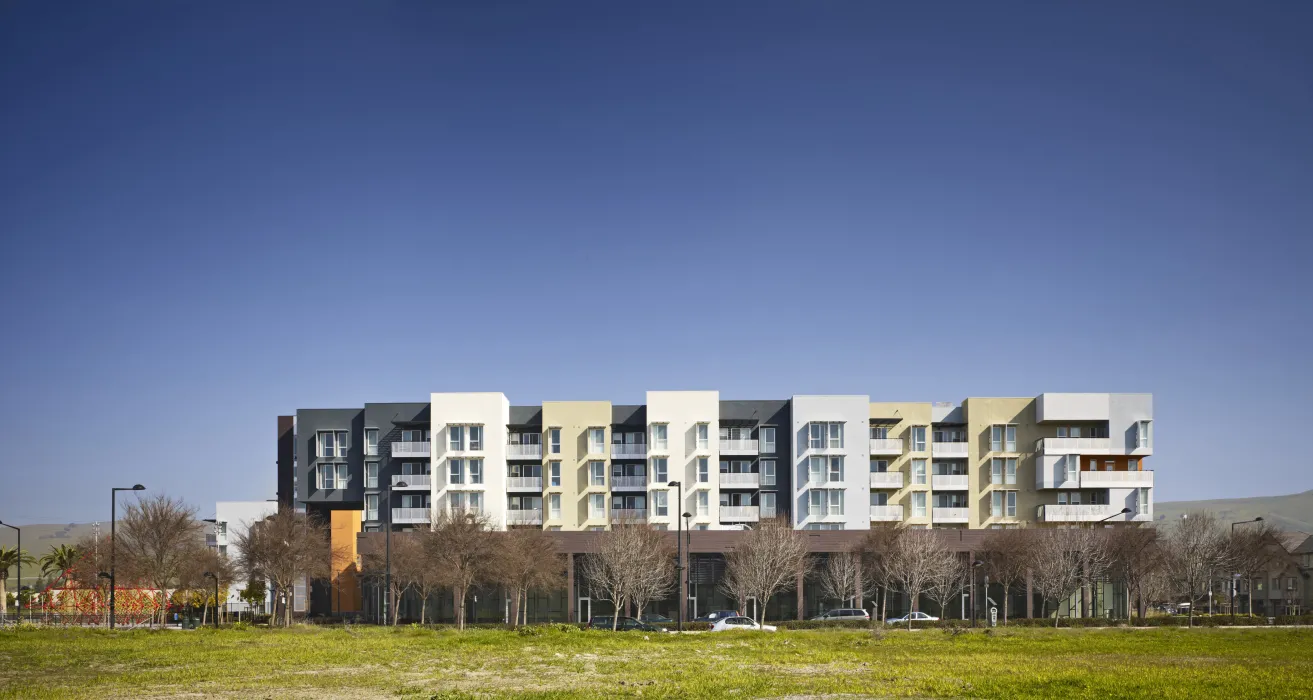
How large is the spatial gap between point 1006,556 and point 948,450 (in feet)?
67.1

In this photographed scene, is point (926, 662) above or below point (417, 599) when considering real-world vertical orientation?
above

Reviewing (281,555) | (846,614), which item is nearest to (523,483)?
(281,555)

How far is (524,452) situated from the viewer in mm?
98375

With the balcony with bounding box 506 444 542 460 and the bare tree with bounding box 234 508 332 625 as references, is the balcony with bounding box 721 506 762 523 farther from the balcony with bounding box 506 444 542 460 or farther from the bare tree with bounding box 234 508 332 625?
the bare tree with bounding box 234 508 332 625

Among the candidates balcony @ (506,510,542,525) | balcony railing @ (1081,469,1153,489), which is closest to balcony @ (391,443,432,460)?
balcony @ (506,510,542,525)

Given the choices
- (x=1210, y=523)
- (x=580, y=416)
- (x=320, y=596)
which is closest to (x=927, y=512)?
(x=1210, y=523)

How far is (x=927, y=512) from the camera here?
9875cm

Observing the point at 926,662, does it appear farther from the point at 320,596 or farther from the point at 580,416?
the point at 320,596

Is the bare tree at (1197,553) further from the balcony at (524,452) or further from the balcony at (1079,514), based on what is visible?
the balcony at (524,452)

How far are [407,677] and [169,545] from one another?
152ft

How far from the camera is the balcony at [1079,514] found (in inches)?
3750

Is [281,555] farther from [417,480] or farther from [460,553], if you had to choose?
[417,480]

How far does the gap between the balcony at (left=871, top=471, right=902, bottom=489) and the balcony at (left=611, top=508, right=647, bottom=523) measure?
2134cm

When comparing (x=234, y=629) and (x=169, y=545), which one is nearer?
(x=234, y=629)
